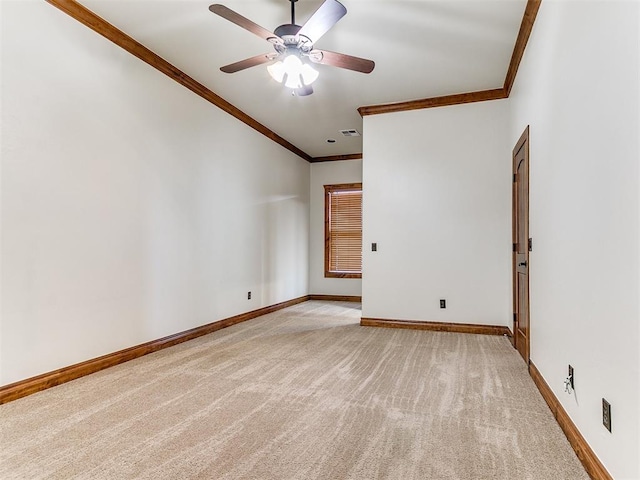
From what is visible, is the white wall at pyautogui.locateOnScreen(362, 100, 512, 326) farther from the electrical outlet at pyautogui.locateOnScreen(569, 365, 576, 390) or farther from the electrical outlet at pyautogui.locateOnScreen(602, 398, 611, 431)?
the electrical outlet at pyautogui.locateOnScreen(602, 398, 611, 431)

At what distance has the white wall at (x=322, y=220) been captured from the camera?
25.0 ft

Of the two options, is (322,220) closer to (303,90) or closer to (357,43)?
(303,90)

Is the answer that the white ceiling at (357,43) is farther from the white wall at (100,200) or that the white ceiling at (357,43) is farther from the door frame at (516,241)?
the door frame at (516,241)

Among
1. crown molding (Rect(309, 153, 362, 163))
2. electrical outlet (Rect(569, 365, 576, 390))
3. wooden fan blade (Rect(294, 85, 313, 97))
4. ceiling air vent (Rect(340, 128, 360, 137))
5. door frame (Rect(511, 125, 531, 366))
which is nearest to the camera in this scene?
electrical outlet (Rect(569, 365, 576, 390))

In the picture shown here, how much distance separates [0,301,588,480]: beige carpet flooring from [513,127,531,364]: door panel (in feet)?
0.89

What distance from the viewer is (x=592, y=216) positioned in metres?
1.76

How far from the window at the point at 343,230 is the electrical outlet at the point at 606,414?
5.94 metres

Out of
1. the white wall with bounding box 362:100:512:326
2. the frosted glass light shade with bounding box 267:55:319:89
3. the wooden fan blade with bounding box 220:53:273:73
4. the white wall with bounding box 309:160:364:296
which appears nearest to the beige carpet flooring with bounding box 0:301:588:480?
the white wall with bounding box 362:100:512:326

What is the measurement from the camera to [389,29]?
330 cm

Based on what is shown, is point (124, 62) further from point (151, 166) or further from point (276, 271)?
point (276, 271)

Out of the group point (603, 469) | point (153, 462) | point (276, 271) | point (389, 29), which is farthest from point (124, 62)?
point (603, 469)

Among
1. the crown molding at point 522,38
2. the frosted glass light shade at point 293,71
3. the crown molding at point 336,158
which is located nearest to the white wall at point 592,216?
the crown molding at point 522,38

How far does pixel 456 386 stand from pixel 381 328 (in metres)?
2.17

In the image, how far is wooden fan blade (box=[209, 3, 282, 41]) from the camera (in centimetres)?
239
